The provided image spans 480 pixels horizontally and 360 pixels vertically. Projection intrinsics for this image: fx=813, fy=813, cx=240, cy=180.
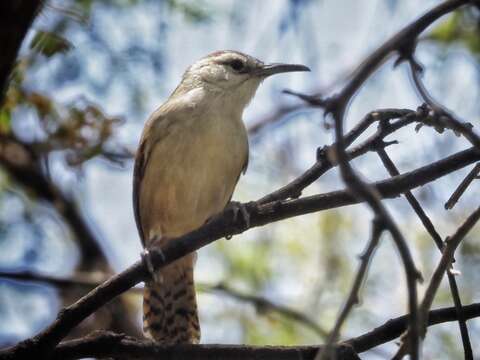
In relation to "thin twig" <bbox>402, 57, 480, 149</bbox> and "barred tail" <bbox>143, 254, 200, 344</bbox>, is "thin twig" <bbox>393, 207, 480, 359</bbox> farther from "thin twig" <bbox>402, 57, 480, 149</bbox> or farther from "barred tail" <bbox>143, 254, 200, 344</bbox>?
"barred tail" <bbox>143, 254, 200, 344</bbox>

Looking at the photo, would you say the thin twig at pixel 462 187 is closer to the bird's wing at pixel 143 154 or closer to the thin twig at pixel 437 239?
the thin twig at pixel 437 239

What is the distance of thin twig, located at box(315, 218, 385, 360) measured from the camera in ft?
6.16

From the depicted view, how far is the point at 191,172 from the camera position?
5566mm

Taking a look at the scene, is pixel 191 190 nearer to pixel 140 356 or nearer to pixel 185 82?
pixel 185 82

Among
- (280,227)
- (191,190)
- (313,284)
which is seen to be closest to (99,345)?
(191,190)

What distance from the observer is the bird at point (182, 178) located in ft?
18.1

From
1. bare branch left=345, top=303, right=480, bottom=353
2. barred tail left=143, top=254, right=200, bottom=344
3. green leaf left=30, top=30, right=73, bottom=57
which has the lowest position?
bare branch left=345, top=303, right=480, bottom=353

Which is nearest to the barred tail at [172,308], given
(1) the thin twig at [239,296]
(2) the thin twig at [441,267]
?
(1) the thin twig at [239,296]

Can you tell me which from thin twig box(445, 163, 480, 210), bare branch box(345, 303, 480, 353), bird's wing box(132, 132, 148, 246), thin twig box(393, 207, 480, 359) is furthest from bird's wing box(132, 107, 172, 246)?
thin twig box(393, 207, 480, 359)

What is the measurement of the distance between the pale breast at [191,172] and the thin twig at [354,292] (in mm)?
3695

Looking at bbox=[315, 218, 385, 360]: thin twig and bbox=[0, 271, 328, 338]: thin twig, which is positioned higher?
bbox=[0, 271, 328, 338]: thin twig

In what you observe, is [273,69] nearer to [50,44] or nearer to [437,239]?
[50,44]

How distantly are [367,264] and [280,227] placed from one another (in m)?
5.96

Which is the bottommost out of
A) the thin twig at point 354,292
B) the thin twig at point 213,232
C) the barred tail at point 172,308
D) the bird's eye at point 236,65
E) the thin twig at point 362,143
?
the thin twig at point 354,292
